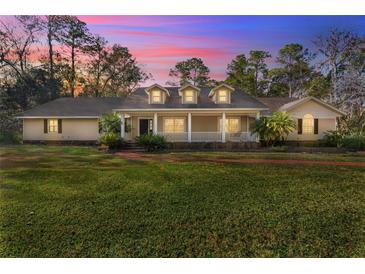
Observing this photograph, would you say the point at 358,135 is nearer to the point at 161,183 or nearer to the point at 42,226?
the point at 161,183

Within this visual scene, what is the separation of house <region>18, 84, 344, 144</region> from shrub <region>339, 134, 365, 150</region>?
745 mm

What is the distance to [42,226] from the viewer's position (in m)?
3.31

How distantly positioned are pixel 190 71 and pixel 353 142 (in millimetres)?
3077

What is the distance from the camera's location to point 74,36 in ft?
12.8

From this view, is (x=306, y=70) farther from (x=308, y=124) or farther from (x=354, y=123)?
(x=308, y=124)

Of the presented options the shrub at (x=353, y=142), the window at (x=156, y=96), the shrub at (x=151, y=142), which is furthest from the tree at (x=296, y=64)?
the window at (x=156, y=96)

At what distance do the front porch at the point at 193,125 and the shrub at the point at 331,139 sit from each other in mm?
1556

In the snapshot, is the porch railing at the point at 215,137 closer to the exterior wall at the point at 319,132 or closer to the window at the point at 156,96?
the exterior wall at the point at 319,132

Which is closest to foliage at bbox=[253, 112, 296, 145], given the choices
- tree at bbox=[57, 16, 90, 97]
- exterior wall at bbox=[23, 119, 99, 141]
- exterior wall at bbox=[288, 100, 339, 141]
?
exterior wall at bbox=[288, 100, 339, 141]

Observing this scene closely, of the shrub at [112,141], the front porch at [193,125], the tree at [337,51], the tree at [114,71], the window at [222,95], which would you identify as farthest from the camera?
the front porch at [193,125]

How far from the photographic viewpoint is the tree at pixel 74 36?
3627mm

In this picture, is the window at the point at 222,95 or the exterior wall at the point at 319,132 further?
the window at the point at 222,95
